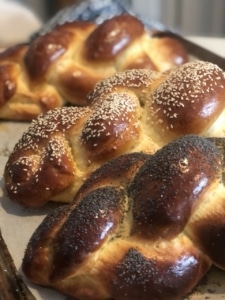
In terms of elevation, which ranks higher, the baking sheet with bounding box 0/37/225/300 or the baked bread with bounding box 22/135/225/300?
the baked bread with bounding box 22/135/225/300

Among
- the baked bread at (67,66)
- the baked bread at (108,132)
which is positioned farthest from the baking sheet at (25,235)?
the baked bread at (67,66)

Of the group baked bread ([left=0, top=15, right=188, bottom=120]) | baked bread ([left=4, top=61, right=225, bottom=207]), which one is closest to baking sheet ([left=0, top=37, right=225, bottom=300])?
baked bread ([left=4, top=61, right=225, bottom=207])

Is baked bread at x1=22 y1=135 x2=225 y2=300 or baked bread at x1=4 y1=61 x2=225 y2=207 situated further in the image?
baked bread at x1=4 y1=61 x2=225 y2=207

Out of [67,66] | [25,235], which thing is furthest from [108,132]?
[67,66]

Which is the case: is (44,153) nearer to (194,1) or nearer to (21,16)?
(21,16)

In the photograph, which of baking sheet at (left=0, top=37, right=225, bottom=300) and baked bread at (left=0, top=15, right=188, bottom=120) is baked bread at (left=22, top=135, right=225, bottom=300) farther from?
baked bread at (left=0, top=15, right=188, bottom=120)

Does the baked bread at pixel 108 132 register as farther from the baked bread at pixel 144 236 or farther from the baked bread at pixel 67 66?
the baked bread at pixel 67 66

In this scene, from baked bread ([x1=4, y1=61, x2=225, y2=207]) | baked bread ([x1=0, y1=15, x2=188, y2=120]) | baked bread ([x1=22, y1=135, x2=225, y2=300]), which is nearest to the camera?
baked bread ([x1=22, y1=135, x2=225, y2=300])
